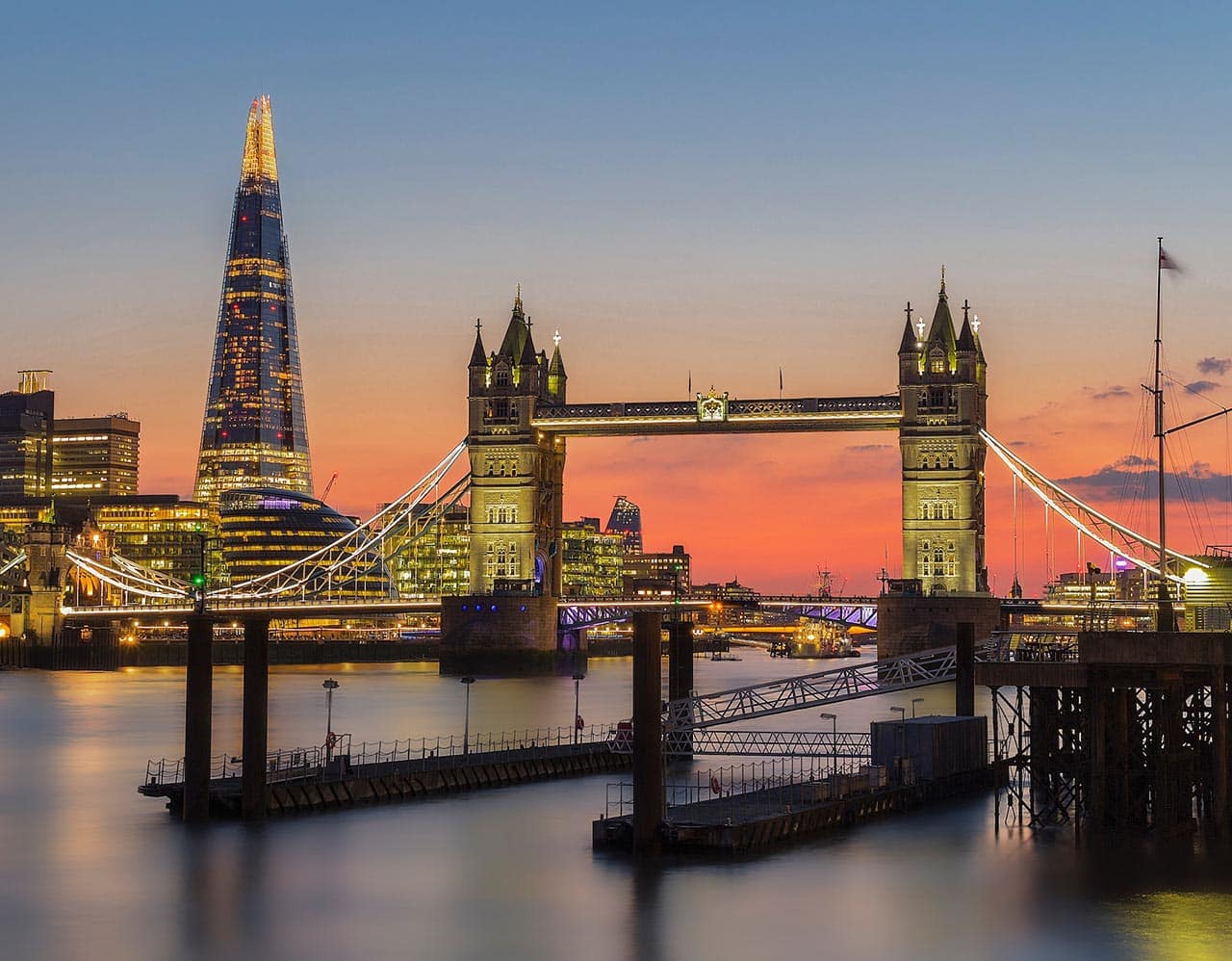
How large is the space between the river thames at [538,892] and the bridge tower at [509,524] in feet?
272

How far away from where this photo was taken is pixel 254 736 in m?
49.4

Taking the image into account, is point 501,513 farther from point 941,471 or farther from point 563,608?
point 941,471

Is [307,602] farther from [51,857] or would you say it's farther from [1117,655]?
[1117,655]

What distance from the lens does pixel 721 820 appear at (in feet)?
148

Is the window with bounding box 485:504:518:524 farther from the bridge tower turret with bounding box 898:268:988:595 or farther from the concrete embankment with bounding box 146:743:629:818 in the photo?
the concrete embankment with bounding box 146:743:629:818

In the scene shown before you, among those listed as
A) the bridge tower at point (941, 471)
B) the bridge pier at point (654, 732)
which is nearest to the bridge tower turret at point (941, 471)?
the bridge tower at point (941, 471)

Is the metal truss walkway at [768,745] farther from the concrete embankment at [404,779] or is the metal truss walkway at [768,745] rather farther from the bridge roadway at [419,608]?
the bridge roadway at [419,608]

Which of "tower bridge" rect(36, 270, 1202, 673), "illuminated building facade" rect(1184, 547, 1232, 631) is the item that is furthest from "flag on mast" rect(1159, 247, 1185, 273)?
"tower bridge" rect(36, 270, 1202, 673)

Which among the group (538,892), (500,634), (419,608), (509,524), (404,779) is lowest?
(538,892)

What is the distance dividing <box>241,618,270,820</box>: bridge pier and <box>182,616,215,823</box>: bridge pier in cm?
91

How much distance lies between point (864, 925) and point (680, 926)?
3900 mm

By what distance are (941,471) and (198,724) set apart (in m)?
95.1

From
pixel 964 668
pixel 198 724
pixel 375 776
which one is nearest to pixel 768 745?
pixel 964 668

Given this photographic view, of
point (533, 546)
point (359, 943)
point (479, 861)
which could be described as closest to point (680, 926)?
point (359, 943)
